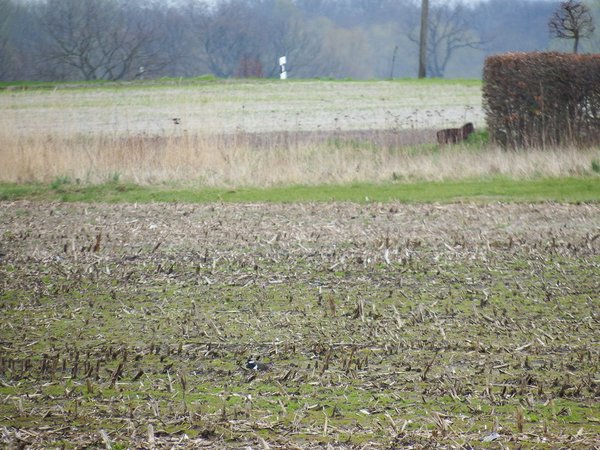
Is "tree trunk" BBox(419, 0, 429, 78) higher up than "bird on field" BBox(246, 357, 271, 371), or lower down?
higher up

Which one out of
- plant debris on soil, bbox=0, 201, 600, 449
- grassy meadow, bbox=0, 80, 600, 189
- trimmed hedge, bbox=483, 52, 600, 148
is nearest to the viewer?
plant debris on soil, bbox=0, 201, 600, 449

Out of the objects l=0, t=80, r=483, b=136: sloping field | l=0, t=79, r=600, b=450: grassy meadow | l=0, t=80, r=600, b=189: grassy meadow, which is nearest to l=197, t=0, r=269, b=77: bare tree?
l=0, t=80, r=483, b=136: sloping field

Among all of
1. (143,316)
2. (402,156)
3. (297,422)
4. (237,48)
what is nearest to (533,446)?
(297,422)

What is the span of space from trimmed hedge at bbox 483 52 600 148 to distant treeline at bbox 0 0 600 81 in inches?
831

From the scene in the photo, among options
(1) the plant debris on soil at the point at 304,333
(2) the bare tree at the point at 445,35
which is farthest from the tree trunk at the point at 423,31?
(2) the bare tree at the point at 445,35

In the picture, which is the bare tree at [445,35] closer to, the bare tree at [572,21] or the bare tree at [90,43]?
the bare tree at [90,43]

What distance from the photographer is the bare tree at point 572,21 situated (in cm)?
2277

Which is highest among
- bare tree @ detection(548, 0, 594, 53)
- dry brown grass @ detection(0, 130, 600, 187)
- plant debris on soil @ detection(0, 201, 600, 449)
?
bare tree @ detection(548, 0, 594, 53)

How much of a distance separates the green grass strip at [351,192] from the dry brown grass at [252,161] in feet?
1.73

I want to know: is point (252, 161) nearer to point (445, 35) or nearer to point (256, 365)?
point (256, 365)

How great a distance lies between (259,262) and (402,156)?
939 centimetres

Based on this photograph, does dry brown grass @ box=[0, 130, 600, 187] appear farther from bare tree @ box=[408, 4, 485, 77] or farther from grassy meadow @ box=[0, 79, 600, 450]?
bare tree @ box=[408, 4, 485, 77]

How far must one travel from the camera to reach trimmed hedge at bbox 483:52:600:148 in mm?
19203

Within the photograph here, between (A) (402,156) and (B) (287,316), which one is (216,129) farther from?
(B) (287,316)
